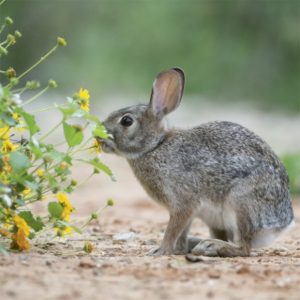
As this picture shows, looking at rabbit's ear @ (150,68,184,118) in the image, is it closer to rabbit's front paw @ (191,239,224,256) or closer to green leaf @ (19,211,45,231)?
rabbit's front paw @ (191,239,224,256)

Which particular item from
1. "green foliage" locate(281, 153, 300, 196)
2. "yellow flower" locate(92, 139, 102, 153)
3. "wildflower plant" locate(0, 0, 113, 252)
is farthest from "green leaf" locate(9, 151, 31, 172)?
"green foliage" locate(281, 153, 300, 196)

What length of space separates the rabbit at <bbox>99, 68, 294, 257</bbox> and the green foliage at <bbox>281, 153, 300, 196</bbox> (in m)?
3.19

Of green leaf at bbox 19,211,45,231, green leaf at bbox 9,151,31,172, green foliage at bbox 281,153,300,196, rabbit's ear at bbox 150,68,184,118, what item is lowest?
green leaf at bbox 19,211,45,231

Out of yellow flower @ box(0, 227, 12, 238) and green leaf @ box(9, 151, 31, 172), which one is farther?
yellow flower @ box(0, 227, 12, 238)

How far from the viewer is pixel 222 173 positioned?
18.4 feet

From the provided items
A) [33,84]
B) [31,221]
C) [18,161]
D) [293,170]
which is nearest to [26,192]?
[31,221]

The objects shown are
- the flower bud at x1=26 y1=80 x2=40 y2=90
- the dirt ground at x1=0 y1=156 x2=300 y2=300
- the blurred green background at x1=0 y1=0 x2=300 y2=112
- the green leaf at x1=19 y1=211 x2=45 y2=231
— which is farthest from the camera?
the blurred green background at x1=0 y1=0 x2=300 y2=112

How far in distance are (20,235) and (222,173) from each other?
1.45 m

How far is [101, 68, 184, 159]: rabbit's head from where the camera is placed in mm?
5984

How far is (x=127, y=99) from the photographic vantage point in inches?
766

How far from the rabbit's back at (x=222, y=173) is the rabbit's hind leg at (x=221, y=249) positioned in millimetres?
199

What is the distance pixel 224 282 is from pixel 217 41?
15354 millimetres

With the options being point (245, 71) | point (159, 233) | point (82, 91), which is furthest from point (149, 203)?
point (245, 71)

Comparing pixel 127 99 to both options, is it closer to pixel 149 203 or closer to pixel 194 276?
pixel 149 203
